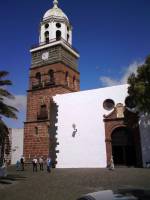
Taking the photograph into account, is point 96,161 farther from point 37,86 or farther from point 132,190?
point 132,190

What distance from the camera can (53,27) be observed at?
102 feet

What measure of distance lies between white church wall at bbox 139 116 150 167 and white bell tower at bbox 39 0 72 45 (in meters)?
14.2

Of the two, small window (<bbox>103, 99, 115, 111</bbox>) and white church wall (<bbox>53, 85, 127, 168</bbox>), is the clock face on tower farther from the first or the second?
small window (<bbox>103, 99, 115, 111</bbox>)

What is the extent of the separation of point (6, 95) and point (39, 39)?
17676 mm

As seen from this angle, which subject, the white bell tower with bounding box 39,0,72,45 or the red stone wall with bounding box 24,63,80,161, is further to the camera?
the white bell tower with bounding box 39,0,72,45

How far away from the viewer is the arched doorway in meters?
23.1

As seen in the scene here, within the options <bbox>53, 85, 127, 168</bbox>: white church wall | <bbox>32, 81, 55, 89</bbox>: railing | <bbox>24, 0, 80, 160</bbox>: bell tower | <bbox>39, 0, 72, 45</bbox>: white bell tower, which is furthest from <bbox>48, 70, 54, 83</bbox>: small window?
<bbox>53, 85, 127, 168</bbox>: white church wall

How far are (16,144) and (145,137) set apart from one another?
18.6 meters

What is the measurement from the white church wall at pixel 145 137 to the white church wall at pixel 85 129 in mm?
2711

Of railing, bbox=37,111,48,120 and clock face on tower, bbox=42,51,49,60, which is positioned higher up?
clock face on tower, bbox=42,51,49,60

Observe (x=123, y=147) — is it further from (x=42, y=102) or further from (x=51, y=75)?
(x=51, y=75)

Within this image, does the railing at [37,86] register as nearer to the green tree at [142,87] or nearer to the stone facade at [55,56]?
the stone facade at [55,56]

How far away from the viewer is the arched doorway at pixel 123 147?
23.1 metres

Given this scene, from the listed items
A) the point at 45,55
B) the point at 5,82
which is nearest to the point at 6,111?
the point at 5,82
